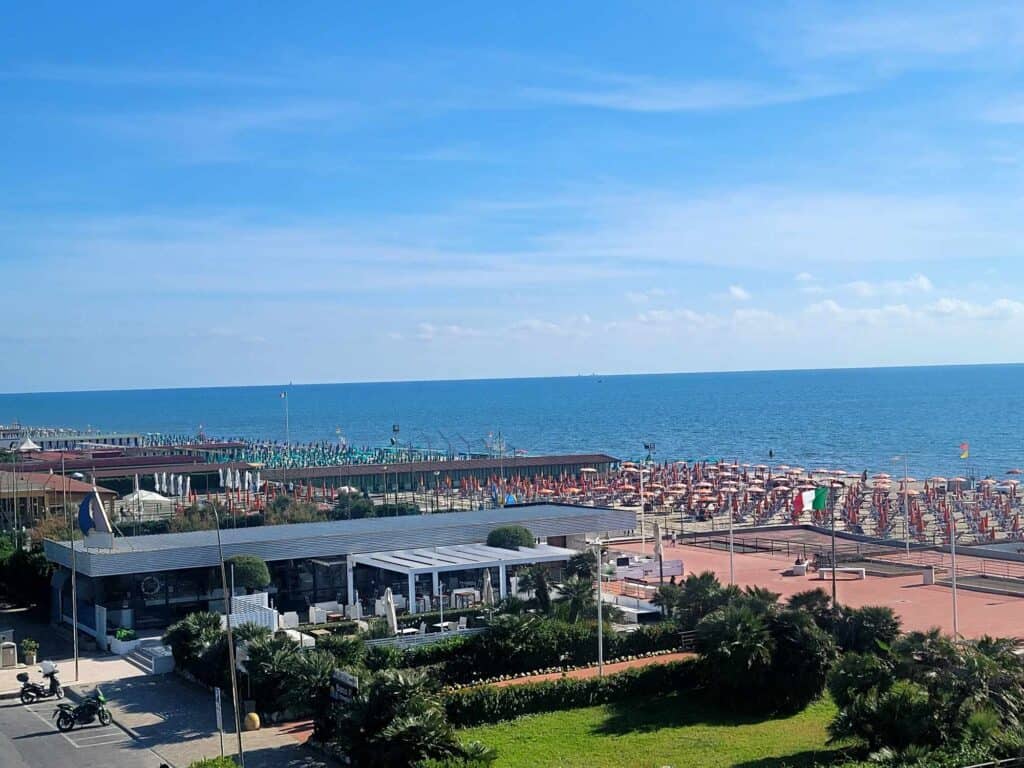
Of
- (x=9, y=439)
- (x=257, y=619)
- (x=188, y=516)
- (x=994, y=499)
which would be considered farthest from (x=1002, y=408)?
(x=257, y=619)

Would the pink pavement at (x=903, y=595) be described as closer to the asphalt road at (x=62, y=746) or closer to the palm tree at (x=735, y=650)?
the palm tree at (x=735, y=650)

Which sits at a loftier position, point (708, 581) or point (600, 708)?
point (708, 581)

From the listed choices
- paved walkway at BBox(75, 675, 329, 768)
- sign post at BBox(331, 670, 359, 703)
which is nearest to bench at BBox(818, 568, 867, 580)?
paved walkway at BBox(75, 675, 329, 768)

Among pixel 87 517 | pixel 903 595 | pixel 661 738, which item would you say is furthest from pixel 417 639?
pixel 903 595

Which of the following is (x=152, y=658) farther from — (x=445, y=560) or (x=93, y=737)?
(x=445, y=560)

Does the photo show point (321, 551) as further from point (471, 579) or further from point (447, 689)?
point (447, 689)

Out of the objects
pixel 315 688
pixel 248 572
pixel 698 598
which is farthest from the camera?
pixel 248 572
